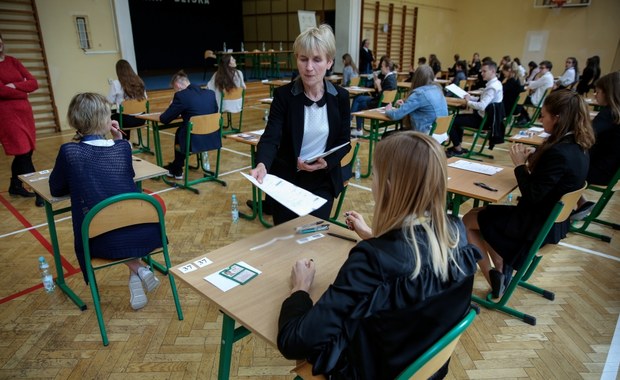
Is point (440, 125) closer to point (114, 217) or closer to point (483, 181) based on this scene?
point (483, 181)

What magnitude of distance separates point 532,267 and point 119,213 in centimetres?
254

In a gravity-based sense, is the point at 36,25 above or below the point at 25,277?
above

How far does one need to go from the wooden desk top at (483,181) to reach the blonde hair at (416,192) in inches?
54.6

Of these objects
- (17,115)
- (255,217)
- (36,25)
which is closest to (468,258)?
(255,217)

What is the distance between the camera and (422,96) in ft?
15.0

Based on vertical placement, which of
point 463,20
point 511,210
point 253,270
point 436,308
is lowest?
point 511,210

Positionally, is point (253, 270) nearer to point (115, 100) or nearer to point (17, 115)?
point (17, 115)

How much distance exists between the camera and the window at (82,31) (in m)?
7.14

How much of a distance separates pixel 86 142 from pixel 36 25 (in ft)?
20.8

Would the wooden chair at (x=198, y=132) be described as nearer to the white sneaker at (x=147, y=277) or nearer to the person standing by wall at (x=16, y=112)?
the person standing by wall at (x=16, y=112)

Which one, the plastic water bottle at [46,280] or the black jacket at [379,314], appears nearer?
the black jacket at [379,314]

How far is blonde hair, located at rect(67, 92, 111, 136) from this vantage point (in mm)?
2107

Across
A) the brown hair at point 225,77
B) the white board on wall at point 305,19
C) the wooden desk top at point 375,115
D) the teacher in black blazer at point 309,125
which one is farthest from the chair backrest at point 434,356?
the white board on wall at point 305,19

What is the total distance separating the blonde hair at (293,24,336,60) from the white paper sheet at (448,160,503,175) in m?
1.55
